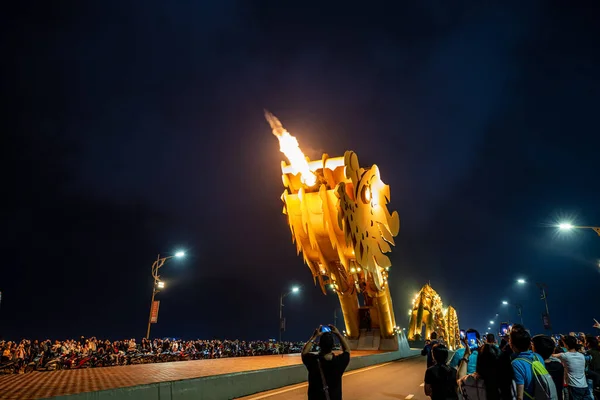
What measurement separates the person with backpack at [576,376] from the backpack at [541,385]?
2634 mm

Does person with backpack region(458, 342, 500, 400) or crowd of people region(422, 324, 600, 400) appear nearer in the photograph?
crowd of people region(422, 324, 600, 400)

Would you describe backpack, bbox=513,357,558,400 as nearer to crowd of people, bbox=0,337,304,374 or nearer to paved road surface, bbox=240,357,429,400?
paved road surface, bbox=240,357,429,400

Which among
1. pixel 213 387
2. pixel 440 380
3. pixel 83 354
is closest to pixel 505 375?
pixel 440 380

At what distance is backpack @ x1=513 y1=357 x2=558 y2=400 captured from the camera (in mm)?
3732

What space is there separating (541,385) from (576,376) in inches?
110

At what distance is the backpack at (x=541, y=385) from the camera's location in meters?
3.73

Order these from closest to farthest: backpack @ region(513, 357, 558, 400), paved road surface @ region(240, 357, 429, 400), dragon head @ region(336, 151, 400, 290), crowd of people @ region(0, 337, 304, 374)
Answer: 1. backpack @ region(513, 357, 558, 400)
2. paved road surface @ region(240, 357, 429, 400)
3. crowd of people @ region(0, 337, 304, 374)
4. dragon head @ region(336, 151, 400, 290)

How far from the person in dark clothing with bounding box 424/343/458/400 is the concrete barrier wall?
5.89 meters

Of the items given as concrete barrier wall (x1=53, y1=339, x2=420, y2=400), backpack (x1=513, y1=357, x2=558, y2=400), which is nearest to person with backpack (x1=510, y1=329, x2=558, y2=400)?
backpack (x1=513, y1=357, x2=558, y2=400)

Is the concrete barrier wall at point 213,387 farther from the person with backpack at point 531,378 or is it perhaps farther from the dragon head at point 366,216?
the dragon head at point 366,216

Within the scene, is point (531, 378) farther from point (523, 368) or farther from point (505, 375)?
point (505, 375)

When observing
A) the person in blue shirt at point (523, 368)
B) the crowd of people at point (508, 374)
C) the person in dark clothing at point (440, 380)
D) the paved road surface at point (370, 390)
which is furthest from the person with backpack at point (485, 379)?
the paved road surface at point (370, 390)

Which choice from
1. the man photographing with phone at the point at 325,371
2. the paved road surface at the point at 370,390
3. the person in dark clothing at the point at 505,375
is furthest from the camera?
the paved road surface at the point at 370,390

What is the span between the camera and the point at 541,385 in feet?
12.4
